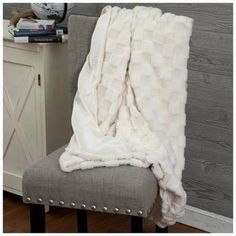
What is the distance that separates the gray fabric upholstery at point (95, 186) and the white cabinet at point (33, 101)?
1.76ft

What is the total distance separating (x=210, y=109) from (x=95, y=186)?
28.7 inches

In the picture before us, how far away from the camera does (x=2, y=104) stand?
8.02 feet

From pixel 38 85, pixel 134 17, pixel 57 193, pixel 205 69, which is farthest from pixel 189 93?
pixel 57 193

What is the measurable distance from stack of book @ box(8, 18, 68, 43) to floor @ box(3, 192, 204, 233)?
2.64 ft

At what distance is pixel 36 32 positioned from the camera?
225 cm

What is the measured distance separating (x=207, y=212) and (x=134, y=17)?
932 millimetres

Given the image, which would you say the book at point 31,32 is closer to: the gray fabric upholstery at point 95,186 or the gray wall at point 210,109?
the gray wall at point 210,109

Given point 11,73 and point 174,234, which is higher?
point 11,73

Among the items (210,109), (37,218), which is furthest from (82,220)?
(210,109)

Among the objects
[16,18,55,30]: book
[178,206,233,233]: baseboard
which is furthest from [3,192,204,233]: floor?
[16,18,55,30]: book

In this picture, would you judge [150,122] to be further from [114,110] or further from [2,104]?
[2,104]

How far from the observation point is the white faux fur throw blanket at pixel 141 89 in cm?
189

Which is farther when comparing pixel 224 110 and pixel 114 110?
pixel 224 110

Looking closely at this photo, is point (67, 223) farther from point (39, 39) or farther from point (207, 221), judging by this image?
point (39, 39)
